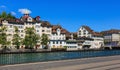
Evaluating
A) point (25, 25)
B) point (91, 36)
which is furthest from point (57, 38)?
point (91, 36)

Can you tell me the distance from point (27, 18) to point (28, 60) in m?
66.6

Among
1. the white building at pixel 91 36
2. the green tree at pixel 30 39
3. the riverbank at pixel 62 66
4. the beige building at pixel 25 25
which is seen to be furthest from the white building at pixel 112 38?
the riverbank at pixel 62 66

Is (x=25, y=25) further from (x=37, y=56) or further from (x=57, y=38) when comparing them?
(x=37, y=56)

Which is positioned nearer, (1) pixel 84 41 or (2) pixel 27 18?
(2) pixel 27 18

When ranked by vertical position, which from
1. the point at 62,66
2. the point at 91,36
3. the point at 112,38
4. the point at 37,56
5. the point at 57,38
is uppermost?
the point at 91,36

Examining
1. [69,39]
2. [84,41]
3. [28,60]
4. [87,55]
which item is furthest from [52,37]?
[28,60]

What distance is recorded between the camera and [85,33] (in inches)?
4916

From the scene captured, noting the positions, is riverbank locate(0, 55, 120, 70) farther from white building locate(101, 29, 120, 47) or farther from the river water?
white building locate(101, 29, 120, 47)

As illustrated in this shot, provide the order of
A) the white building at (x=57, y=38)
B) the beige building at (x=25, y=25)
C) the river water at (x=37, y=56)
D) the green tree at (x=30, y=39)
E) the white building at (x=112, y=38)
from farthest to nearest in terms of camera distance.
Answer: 1. the white building at (x=112, y=38)
2. the white building at (x=57, y=38)
3. the beige building at (x=25, y=25)
4. the green tree at (x=30, y=39)
5. the river water at (x=37, y=56)

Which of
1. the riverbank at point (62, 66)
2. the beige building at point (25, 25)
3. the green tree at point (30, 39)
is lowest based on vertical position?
the riverbank at point (62, 66)

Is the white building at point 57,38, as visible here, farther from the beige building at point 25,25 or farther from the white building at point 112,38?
the white building at point 112,38

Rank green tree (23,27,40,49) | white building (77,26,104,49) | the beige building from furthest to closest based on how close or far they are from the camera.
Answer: white building (77,26,104,49) → the beige building → green tree (23,27,40,49)

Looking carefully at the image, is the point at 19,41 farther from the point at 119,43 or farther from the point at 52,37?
the point at 119,43

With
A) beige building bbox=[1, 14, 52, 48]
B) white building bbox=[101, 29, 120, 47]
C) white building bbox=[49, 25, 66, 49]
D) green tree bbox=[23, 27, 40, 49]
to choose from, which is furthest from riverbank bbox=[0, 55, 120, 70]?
white building bbox=[101, 29, 120, 47]
